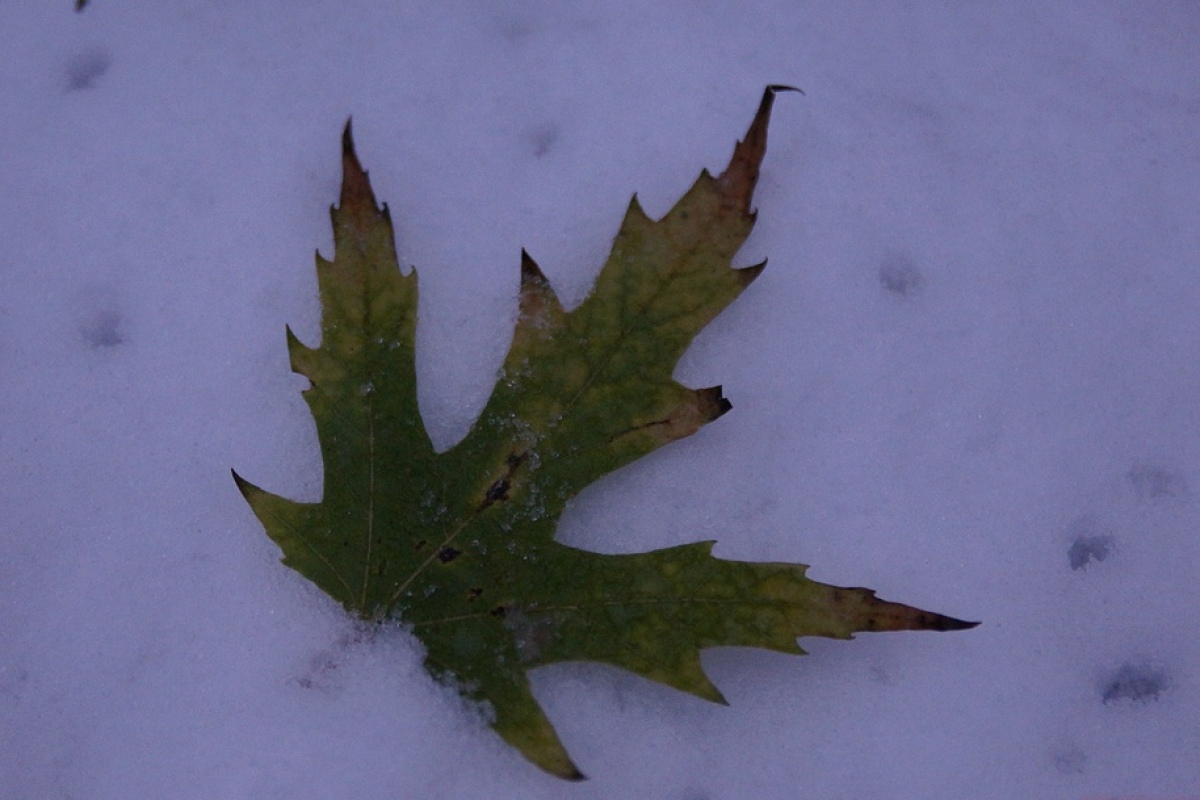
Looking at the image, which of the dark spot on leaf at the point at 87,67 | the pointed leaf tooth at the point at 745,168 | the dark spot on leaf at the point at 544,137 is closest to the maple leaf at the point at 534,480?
the pointed leaf tooth at the point at 745,168

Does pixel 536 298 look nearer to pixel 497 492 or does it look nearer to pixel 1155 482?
pixel 497 492

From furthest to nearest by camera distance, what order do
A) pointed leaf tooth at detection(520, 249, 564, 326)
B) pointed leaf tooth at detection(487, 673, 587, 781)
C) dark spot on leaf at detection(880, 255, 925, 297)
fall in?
dark spot on leaf at detection(880, 255, 925, 297), pointed leaf tooth at detection(520, 249, 564, 326), pointed leaf tooth at detection(487, 673, 587, 781)

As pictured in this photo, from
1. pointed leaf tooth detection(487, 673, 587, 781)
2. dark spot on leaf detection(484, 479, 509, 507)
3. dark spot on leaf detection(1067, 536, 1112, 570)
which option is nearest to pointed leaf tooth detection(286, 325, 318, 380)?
dark spot on leaf detection(484, 479, 509, 507)

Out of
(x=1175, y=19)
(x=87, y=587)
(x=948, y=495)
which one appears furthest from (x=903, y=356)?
(x=87, y=587)

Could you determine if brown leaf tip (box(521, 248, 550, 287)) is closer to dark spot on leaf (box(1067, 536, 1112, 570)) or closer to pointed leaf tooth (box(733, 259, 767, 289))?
pointed leaf tooth (box(733, 259, 767, 289))

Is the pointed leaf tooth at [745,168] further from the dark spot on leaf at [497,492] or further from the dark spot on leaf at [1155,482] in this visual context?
the dark spot on leaf at [1155,482]

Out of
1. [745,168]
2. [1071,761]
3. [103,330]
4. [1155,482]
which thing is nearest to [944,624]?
[1071,761]
